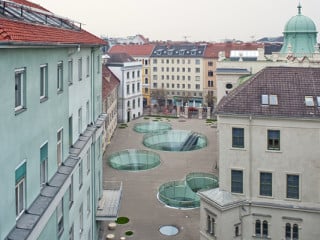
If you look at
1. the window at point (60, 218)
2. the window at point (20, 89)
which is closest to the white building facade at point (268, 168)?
the window at point (60, 218)

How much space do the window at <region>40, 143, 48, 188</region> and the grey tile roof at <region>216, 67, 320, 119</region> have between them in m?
13.4

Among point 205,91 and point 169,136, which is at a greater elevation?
point 205,91

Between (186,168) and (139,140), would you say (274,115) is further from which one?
(139,140)

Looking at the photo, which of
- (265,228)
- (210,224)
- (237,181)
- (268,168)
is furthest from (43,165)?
(265,228)

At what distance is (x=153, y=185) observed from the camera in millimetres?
39844

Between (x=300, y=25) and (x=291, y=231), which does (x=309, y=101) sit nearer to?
(x=291, y=231)

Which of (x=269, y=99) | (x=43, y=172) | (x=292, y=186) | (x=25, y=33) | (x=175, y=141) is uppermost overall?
(x=25, y=33)

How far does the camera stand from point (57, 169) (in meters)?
16.5

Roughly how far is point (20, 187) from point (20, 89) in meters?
2.76

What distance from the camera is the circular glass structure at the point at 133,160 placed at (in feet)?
151

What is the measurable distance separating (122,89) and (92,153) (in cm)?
4838

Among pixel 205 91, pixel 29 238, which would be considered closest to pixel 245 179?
pixel 29 238

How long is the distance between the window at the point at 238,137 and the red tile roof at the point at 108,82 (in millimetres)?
28481

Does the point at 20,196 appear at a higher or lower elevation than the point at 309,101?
lower
